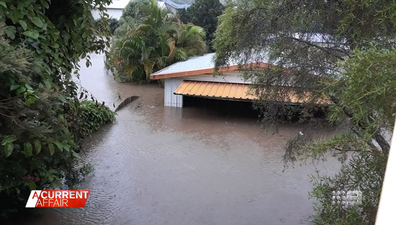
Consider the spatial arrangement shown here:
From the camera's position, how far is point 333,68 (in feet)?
11.6

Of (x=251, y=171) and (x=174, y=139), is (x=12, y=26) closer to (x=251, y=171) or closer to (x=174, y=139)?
(x=251, y=171)

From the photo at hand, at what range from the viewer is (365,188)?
2168 mm

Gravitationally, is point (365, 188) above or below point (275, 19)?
below

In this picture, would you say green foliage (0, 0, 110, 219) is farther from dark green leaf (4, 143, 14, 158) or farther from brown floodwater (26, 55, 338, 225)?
brown floodwater (26, 55, 338, 225)

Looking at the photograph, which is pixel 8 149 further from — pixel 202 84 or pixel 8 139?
pixel 202 84

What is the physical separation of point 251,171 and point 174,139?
2.36m

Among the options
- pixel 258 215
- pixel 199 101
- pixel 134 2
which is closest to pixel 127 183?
pixel 258 215

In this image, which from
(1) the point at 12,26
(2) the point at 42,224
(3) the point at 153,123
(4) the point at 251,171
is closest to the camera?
(1) the point at 12,26

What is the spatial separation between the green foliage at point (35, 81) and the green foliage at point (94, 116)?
439 centimetres

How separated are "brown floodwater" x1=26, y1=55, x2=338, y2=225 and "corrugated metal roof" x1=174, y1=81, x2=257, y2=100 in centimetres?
73

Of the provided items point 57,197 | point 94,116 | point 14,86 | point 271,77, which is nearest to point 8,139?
point 14,86

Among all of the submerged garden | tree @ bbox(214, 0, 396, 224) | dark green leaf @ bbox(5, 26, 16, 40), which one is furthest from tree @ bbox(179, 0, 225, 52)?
dark green leaf @ bbox(5, 26, 16, 40)

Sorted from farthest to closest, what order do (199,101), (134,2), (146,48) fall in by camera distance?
1. (134,2)
2. (146,48)
3. (199,101)

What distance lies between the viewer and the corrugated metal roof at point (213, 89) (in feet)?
31.5
